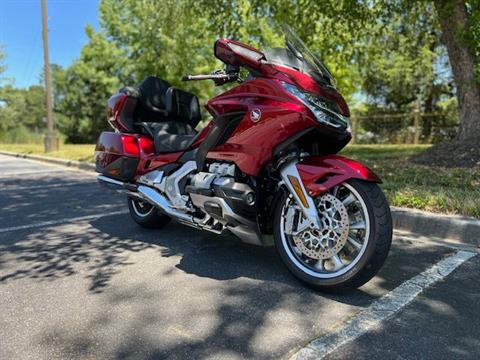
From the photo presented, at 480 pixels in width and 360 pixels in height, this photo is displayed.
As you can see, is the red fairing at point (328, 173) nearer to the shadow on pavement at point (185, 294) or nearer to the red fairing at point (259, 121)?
the red fairing at point (259, 121)

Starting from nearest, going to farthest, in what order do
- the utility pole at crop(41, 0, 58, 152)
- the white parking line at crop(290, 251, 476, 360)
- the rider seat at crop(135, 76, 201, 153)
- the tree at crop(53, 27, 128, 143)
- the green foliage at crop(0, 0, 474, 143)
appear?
the white parking line at crop(290, 251, 476, 360) → the rider seat at crop(135, 76, 201, 153) → the green foliage at crop(0, 0, 474, 143) → the utility pole at crop(41, 0, 58, 152) → the tree at crop(53, 27, 128, 143)

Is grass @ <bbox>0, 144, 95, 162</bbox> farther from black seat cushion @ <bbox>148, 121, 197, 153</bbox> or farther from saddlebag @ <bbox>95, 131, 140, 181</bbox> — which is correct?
black seat cushion @ <bbox>148, 121, 197, 153</bbox>

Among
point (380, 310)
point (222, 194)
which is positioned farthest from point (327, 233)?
Result: point (222, 194)

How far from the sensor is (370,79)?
76.3 ft

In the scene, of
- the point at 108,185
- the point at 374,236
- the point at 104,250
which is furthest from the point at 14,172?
the point at 374,236

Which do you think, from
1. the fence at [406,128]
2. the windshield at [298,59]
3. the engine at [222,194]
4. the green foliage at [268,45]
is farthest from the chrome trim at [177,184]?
the fence at [406,128]

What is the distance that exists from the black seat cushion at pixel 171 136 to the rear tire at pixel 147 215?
2.24 ft

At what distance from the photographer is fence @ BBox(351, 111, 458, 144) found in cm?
1891

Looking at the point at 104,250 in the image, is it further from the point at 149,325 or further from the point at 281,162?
the point at 281,162

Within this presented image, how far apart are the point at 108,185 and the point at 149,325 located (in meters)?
2.51

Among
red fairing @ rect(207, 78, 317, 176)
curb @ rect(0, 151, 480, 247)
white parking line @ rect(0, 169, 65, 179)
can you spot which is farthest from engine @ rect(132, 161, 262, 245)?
white parking line @ rect(0, 169, 65, 179)

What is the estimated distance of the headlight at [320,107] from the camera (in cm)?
310

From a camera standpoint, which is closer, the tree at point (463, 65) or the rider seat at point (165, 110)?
the rider seat at point (165, 110)

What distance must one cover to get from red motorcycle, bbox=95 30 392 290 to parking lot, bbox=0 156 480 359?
0.97 ft
